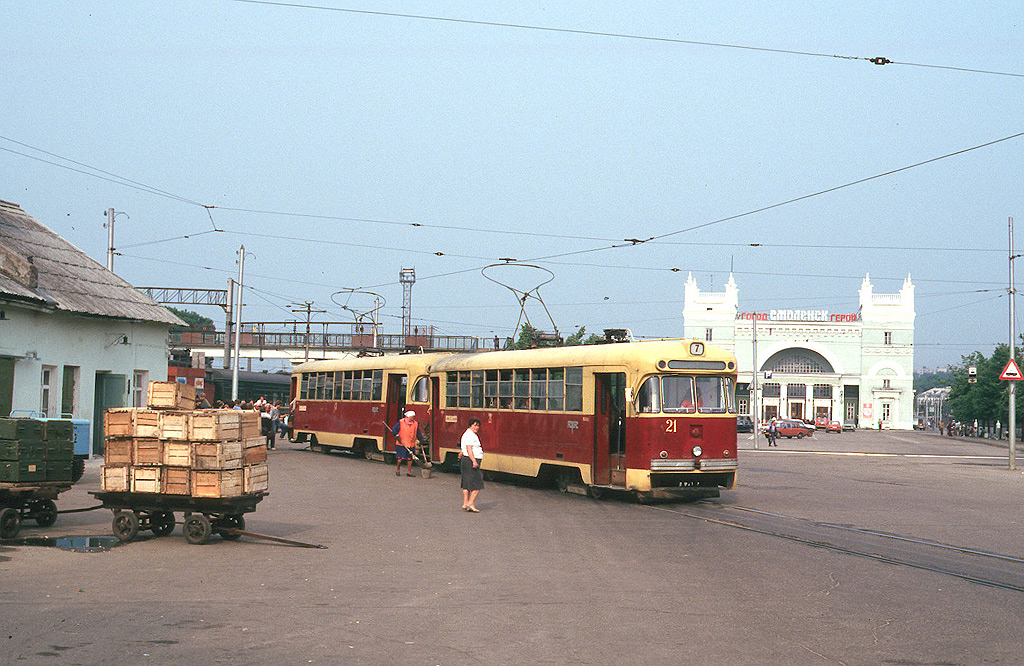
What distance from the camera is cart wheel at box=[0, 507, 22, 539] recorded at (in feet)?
43.8

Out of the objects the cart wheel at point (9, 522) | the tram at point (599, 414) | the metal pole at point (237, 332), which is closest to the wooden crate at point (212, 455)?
the cart wheel at point (9, 522)

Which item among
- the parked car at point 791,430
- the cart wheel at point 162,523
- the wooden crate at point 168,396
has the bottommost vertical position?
the parked car at point 791,430

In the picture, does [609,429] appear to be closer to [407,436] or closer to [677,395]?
[677,395]

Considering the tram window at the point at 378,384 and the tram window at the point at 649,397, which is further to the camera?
the tram window at the point at 378,384

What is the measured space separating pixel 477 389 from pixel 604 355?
18.1 ft

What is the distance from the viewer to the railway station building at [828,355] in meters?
107

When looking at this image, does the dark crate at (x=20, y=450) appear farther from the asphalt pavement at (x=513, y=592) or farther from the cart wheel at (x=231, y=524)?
the cart wheel at (x=231, y=524)

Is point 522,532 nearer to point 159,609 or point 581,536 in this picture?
point 581,536

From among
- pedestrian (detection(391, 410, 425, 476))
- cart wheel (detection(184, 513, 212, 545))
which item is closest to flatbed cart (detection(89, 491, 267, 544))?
cart wheel (detection(184, 513, 212, 545))

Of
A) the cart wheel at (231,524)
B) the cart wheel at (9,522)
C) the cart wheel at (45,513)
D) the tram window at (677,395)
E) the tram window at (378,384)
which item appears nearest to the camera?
the cart wheel at (9,522)

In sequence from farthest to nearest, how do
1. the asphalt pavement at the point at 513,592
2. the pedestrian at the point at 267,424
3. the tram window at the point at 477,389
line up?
the pedestrian at the point at 267,424 → the tram window at the point at 477,389 → the asphalt pavement at the point at 513,592

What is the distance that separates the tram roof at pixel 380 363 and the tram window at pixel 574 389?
7.66m

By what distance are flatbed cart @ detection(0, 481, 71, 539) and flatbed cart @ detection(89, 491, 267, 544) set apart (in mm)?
831

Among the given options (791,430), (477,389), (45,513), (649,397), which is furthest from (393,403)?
(791,430)
